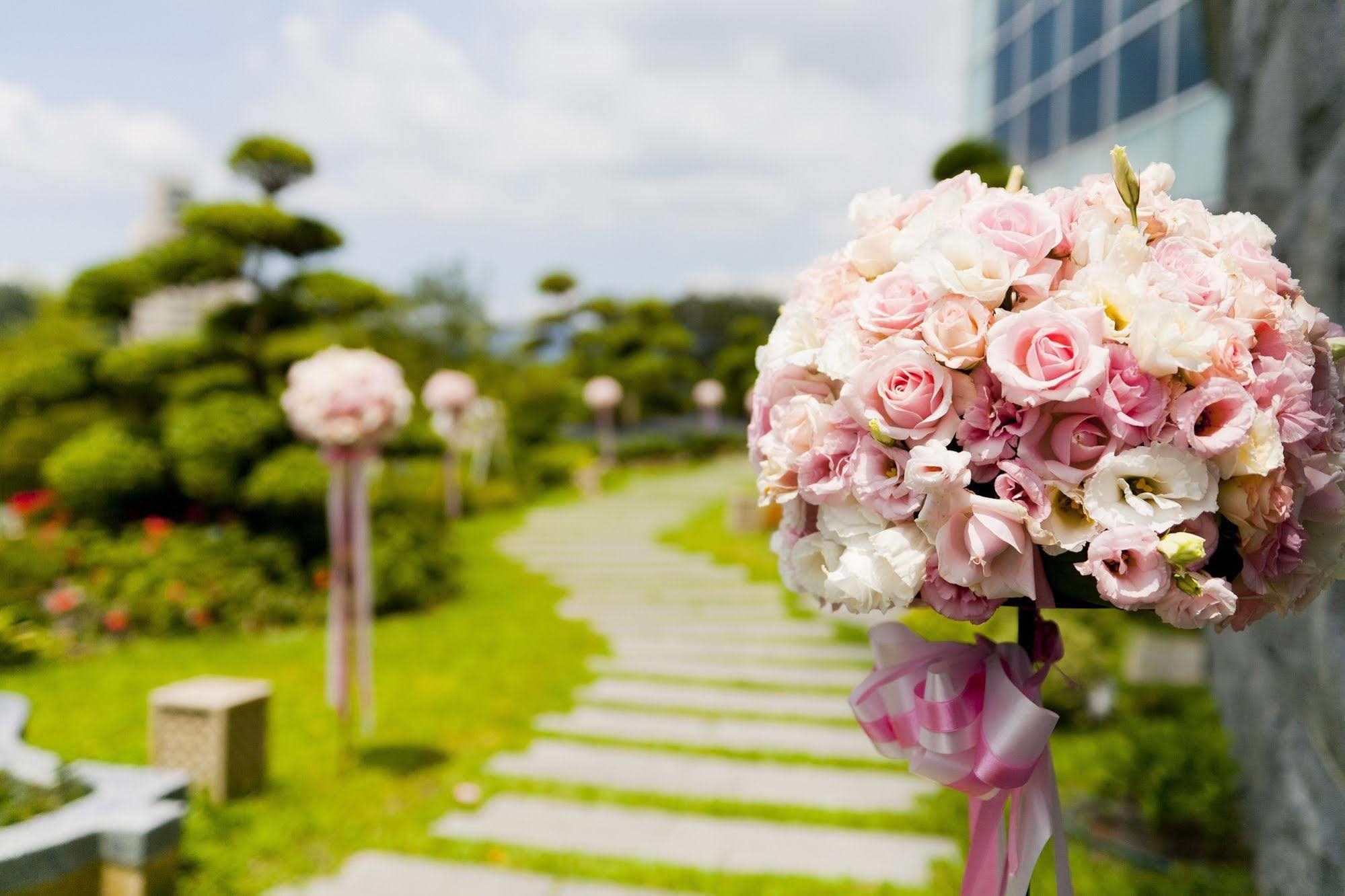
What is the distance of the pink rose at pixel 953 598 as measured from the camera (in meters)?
1.20

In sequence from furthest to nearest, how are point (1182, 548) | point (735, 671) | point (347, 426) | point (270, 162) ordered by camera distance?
1. point (270, 162)
2. point (735, 671)
3. point (347, 426)
4. point (1182, 548)

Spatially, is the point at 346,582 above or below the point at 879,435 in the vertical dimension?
below

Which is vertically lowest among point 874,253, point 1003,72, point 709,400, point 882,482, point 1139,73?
point 882,482

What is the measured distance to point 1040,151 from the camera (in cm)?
1400

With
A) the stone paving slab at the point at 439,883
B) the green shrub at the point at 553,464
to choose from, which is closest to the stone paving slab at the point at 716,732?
the stone paving slab at the point at 439,883

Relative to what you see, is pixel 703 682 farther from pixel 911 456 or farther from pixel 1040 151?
pixel 1040 151

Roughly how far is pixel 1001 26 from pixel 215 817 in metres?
16.7

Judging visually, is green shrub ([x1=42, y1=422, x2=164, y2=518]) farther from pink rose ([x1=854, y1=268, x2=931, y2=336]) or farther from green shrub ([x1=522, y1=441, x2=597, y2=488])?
green shrub ([x1=522, y1=441, x2=597, y2=488])

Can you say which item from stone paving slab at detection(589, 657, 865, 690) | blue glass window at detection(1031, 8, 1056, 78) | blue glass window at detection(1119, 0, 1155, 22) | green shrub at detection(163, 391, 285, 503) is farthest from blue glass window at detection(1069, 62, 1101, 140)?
green shrub at detection(163, 391, 285, 503)

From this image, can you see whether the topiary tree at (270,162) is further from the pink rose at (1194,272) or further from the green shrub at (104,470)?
the pink rose at (1194,272)

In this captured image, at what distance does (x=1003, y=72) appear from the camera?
15.3 metres

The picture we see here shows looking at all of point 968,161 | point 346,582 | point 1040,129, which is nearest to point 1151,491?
point 346,582

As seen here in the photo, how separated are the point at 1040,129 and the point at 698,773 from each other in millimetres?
13259

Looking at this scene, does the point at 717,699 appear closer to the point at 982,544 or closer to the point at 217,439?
the point at 982,544
